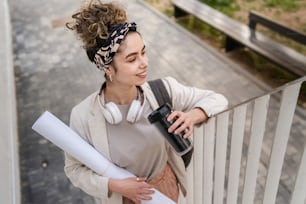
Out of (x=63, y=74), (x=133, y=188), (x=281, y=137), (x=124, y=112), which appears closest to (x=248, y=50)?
(x=63, y=74)

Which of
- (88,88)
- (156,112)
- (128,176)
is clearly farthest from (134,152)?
(88,88)

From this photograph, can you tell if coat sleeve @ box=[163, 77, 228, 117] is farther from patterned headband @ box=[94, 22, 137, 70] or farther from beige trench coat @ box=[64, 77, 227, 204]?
patterned headband @ box=[94, 22, 137, 70]

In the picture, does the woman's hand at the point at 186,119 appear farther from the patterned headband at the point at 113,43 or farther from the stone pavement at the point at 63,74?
the stone pavement at the point at 63,74

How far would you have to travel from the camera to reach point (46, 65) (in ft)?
14.8

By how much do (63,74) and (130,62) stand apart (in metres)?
3.32

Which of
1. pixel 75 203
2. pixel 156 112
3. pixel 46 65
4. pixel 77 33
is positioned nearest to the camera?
pixel 156 112

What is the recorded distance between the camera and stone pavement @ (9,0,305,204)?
301cm

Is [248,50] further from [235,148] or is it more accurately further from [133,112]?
[133,112]

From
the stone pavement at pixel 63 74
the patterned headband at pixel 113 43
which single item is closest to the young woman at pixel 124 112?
the patterned headband at pixel 113 43

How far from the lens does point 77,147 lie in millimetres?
1165

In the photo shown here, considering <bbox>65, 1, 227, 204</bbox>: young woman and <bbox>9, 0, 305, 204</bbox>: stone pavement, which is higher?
<bbox>65, 1, 227, 204</bbox>: young woman

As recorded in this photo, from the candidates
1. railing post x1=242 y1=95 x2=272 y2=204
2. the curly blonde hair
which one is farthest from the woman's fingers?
the curly blonde hair

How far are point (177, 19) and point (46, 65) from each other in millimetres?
2043

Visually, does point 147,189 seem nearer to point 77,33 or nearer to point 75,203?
point 77,33
